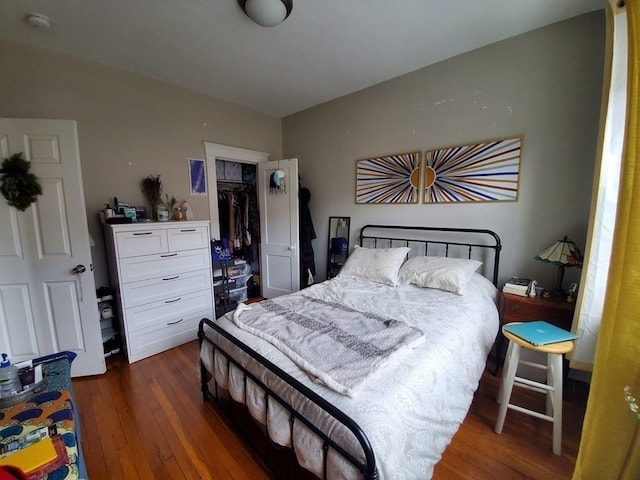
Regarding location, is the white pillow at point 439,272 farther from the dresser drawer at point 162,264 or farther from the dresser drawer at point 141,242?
the dresser drawer at point 141,242

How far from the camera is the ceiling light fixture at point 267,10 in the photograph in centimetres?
167

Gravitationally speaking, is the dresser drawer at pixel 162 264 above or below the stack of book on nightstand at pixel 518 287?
above

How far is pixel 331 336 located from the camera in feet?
4.74

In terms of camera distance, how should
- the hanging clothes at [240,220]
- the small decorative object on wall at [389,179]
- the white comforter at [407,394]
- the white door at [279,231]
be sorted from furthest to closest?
1. the hanging clothes at [240,220]
2. the white door at [279,231]
3. the small decorative object on wall at [389,179]
4. the white comforter at [407,394]

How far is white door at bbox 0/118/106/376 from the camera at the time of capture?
1900 mm

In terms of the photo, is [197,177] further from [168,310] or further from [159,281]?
[168,310]

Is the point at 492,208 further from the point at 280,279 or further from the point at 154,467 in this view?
the point at 154,467

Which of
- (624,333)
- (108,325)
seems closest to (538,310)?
(624,333)

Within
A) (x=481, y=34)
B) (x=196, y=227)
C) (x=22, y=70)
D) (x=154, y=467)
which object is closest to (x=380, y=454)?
(x=154, y=467)

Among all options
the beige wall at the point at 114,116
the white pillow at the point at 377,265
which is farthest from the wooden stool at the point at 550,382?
the beige wall at the point at 114,116

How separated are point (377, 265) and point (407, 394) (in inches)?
60.0

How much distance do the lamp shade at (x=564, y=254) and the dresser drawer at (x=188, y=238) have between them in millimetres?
3023

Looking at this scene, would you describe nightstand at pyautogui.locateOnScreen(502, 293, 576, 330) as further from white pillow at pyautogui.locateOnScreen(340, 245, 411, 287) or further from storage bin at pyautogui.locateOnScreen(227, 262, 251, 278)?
storage bin at pyautogui.locateOnScreen(227, 262, 251, 278)

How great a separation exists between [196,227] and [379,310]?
202cm
